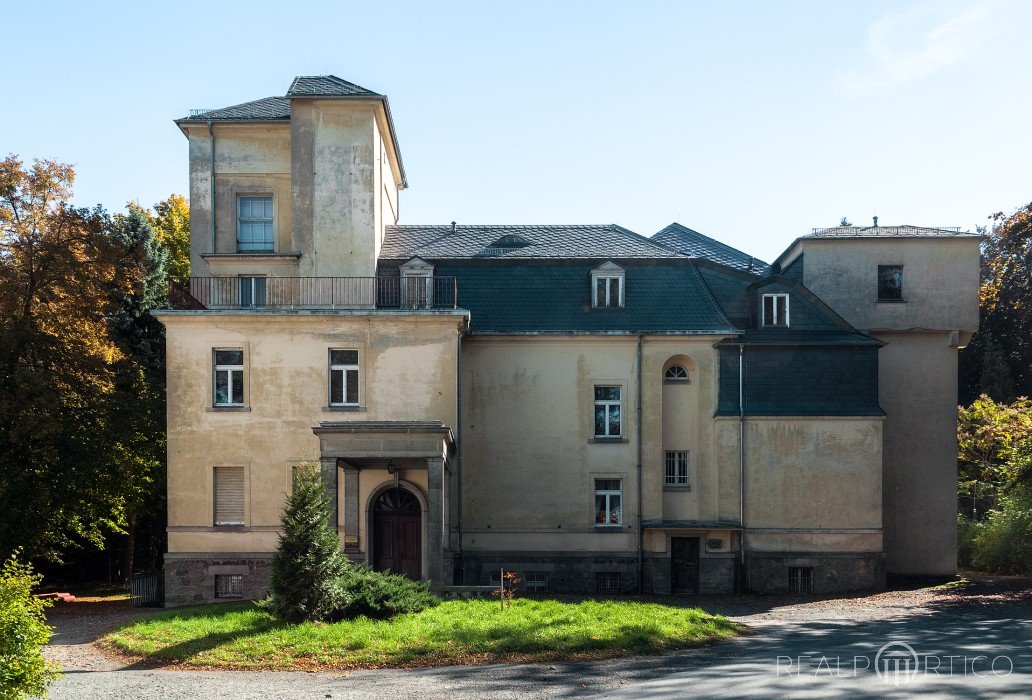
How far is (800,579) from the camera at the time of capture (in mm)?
31297

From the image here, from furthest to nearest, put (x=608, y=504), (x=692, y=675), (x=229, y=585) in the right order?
(x=608, y=504) < (x=229, y=585) < (x=692, y=675)

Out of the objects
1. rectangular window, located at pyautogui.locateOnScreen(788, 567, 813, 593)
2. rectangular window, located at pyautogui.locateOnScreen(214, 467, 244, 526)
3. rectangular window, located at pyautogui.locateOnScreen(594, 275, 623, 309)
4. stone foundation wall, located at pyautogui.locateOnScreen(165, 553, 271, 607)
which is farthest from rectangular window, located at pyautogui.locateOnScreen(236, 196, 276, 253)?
rectangular window, located at pyautogui.locateOnScreen(788, 567, 813, 593)

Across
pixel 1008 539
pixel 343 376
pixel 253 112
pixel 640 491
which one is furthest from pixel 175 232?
pixel 1008 539

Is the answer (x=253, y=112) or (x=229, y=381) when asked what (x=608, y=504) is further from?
(x=253, y=112)

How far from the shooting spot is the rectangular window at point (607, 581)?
31.3m

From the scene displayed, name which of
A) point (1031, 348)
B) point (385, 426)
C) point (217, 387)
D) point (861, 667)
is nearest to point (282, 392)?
point (217, 387)

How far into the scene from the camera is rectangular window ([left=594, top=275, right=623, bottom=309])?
3256 cm

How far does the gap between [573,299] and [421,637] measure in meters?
15.5

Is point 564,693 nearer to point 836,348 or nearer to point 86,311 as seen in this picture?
point 836,348

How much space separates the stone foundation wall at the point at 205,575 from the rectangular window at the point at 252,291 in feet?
24.8

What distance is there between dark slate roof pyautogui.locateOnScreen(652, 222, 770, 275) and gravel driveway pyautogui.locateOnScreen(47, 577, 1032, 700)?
53.1ft

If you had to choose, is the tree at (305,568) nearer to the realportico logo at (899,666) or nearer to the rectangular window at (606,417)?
the realportico logo at (899,666)

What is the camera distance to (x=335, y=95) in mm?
30312

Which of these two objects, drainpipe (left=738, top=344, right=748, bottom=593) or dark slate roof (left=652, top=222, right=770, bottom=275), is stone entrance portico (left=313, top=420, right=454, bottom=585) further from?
dark slate roof (left=652, top=222, right=770, bottom=275)
